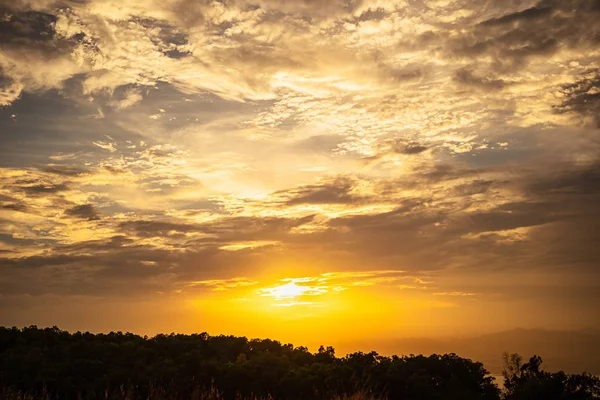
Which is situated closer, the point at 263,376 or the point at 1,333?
the point at 263,376

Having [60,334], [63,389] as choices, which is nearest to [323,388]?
[63,389]

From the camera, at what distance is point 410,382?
29.0 m

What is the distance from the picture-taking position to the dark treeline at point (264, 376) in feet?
89.6

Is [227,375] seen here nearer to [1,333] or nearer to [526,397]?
[526,397]

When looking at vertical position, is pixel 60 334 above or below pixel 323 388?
above

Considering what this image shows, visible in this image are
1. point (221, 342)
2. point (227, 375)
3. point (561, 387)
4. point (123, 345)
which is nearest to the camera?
point (561, 387)

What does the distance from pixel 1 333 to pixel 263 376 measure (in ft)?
65.9

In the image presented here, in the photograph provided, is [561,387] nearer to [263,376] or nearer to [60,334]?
[263,376]

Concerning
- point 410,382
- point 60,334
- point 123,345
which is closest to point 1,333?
point 60,334

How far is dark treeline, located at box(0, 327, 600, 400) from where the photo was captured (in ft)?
89.6

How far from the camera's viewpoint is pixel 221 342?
121 ft

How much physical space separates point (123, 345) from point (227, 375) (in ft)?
27.2

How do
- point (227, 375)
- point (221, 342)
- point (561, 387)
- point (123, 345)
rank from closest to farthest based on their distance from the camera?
point (561, 387) → point (227, 375) → point (123, 345) → point (221, 342)

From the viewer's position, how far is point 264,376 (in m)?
29.1
